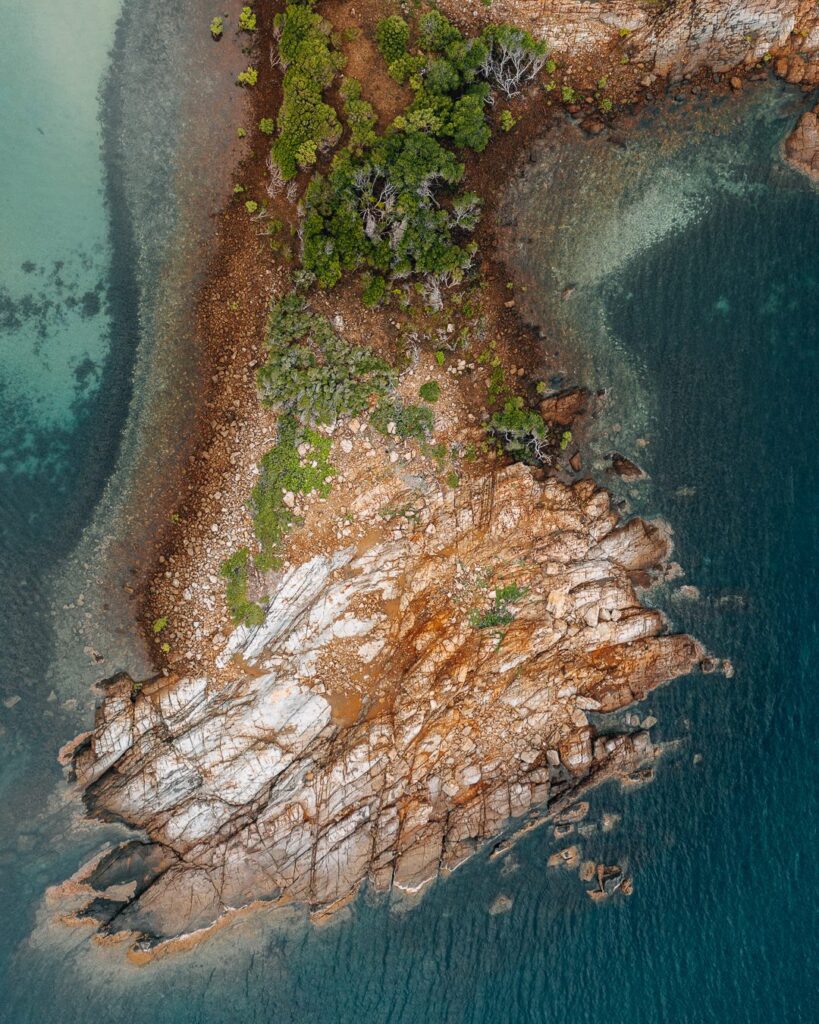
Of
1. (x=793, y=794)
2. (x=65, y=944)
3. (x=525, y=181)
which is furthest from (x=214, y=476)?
(x=793, y=794)

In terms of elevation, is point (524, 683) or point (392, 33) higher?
point (392, 33)

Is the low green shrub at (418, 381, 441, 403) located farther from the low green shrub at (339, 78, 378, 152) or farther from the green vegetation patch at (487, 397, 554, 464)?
the low green shrub at (339, 78, 378, 152)

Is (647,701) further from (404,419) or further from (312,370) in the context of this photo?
(312,370)

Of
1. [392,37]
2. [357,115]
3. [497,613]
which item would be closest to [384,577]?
[497,613]

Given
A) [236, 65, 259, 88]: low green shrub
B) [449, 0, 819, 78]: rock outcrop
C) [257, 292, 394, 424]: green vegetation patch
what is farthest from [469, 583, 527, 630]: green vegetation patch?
[236, 65, 259, 88]: low green shrub

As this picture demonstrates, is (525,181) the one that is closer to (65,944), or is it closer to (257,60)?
(257,60)

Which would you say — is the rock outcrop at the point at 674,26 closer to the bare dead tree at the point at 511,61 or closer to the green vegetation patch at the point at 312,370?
the bare dead tree at the point at 511,61
